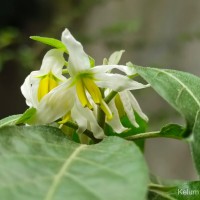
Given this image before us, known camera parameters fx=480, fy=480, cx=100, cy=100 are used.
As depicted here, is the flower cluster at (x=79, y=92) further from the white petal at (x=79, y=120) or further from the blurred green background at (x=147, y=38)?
the blurred green background at (x=147, y=38)

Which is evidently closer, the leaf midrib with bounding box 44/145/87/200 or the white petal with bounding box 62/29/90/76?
the leaf midrib with bounding box 44/145/87/200

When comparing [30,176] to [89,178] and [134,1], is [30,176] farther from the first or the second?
[134,1]

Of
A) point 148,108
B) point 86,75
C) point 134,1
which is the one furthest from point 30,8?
point 86,75

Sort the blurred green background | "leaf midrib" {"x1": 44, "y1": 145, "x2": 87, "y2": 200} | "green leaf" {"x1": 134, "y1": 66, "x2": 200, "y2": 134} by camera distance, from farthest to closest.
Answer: the blurred green background, "green leaf" {"x1": 134, "y1": 66, "x2": 200, "y2": 134}, "leaf midrib" {"x1": 44, "y1": 145, "x2": 87, "y2": 200}

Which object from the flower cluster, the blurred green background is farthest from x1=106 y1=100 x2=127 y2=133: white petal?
the blurred green background

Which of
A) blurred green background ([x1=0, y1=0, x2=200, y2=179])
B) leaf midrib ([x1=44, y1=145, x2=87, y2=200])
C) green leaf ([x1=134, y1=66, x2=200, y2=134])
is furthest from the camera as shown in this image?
blurred green background ([x1=0, y1=0, x2=200, y2=179])

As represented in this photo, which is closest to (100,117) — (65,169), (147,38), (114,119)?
(114,119)

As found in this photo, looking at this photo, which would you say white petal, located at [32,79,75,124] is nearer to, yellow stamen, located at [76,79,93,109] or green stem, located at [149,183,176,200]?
yellow stamen, located at [76,79,93,109]
